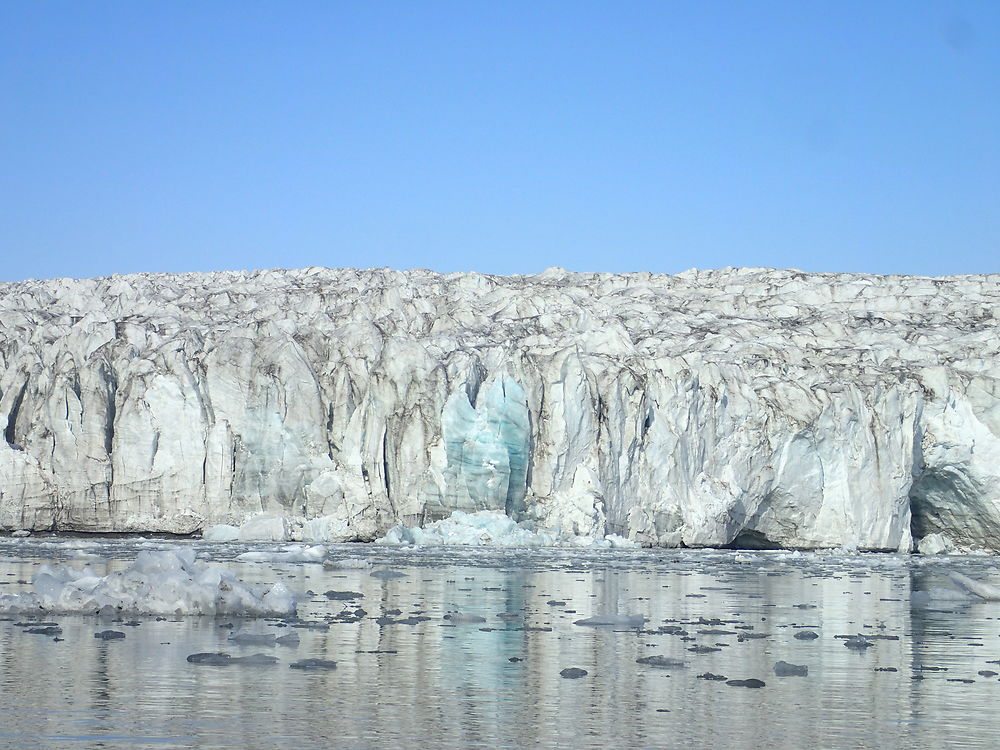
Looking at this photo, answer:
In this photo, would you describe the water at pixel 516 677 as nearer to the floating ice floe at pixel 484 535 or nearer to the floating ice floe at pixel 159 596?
the floating ice floe at pixel 159 596

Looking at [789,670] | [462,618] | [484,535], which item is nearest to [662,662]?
[789,670]

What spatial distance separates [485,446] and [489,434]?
0.94ft

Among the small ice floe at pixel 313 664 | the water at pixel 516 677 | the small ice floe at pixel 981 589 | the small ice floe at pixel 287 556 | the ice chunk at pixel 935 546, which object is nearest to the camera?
the water at pixel 516 677

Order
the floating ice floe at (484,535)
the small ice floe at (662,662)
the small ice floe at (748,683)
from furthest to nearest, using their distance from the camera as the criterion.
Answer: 1. the floating ice floe at (484,535)
2. the small ice floe at (662,662)
3. the small ice floe at (748,683)

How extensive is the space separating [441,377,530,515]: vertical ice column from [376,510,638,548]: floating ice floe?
1.47ft

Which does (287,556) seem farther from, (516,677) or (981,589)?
(516,677)

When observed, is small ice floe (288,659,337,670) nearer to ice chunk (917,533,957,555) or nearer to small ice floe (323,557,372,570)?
small ice floe (323,557,372,570)

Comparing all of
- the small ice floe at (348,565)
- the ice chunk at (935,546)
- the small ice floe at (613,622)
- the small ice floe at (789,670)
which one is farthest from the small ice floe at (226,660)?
the ice chunk at (935,546)

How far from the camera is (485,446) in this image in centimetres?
2708

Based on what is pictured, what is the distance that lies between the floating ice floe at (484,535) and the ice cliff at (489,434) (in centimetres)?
55

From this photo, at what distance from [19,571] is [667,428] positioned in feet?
54.9

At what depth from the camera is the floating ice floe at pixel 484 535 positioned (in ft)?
86.8

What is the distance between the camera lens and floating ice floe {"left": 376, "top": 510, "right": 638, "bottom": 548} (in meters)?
26.5

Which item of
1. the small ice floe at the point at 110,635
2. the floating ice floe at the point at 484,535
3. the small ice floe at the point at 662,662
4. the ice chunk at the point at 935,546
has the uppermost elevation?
the small ice floe at the point at 110,635
